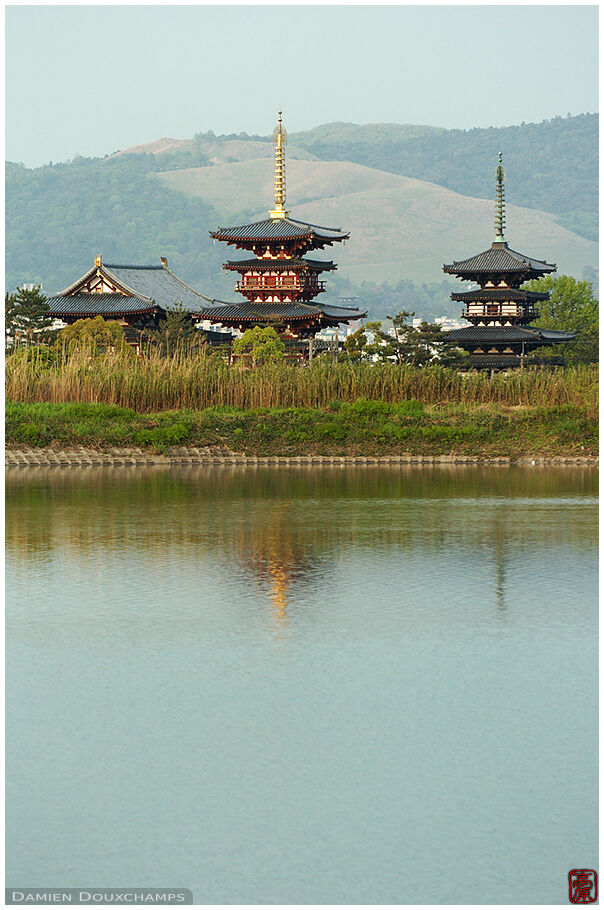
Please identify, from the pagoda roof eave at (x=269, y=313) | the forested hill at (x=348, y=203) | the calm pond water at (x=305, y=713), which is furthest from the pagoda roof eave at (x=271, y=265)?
the forested hill at (x=348, y=203)

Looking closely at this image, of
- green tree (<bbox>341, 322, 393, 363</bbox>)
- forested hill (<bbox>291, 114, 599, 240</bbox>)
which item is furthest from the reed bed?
forested hill (<bbox>291, 114, 599, 240</bbox>)

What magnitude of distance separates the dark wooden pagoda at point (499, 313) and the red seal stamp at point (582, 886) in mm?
31887

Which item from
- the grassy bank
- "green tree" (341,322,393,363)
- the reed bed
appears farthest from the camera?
"green tree" (341,322,393,363)

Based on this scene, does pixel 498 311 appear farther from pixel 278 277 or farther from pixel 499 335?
pixel 278 277

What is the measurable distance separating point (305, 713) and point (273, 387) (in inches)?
692

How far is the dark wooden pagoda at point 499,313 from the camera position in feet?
120

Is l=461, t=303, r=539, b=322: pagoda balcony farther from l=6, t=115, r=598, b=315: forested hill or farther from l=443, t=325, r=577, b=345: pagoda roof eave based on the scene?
l=6, t=115, r=598, b=315: forested hill

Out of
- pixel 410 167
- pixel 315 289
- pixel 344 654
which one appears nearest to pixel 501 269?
pixel 315 289

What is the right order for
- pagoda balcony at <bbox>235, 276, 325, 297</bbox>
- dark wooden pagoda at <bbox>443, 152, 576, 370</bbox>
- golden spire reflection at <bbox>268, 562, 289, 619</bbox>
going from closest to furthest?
golden spire reflection at <bbox>268, 562, 289, 619</bbox> < pagoda balcony at <bbox>235, 276, 325, 297</bbox> < dark wooden pagoda at <bbox>443, 152, 576, 370</bbox>

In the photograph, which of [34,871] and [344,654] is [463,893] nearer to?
[34,871]

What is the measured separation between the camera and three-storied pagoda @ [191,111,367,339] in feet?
116

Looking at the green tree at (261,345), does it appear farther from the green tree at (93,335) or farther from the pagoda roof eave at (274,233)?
the pagoda roof eave at (274,233)

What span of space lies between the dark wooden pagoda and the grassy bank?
14.1m

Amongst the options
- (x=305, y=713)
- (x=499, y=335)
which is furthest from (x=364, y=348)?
(x=305, y=713)
